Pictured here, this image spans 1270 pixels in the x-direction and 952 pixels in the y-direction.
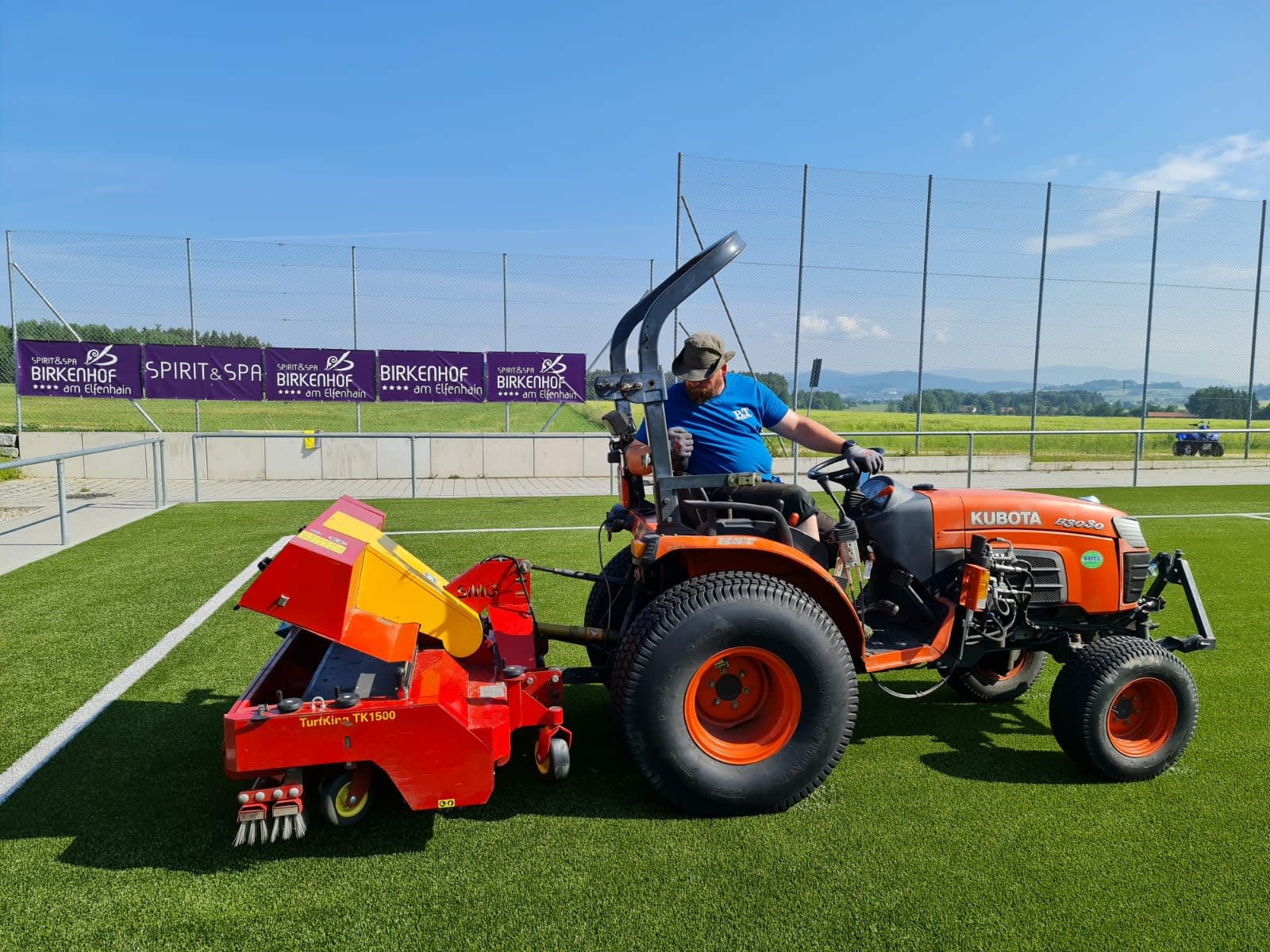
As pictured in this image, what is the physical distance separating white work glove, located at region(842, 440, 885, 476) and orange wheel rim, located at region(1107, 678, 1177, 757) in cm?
131

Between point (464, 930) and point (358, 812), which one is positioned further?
point (358, 812)

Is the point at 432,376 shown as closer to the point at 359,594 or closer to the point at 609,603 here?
the point at 609,603

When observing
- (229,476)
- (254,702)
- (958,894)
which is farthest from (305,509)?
(958,894)

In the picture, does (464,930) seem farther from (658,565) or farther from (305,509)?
(305,509)

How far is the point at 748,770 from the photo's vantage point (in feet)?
10.2

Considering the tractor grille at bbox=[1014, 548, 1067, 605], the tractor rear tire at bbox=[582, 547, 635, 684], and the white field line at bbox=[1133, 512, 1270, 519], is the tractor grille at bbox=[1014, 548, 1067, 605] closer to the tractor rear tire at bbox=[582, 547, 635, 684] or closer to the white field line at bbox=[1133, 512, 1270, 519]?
the tractor rear tire at bbox=[582, 547, 635, 684]

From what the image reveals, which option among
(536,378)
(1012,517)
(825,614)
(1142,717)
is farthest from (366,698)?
(536,378)

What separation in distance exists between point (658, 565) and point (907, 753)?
137 centimetres

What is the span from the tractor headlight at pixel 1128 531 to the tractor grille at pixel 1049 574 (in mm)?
315

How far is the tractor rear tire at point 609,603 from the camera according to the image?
3844mm

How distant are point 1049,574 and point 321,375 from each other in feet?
45.3

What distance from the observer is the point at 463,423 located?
26688mm

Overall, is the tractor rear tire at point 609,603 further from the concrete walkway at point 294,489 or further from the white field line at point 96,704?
the concrete walkway at point 294,489

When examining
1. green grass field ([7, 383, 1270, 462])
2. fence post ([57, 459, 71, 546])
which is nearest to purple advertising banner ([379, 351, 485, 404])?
green grass field ([7, 383, 1270, 462])
